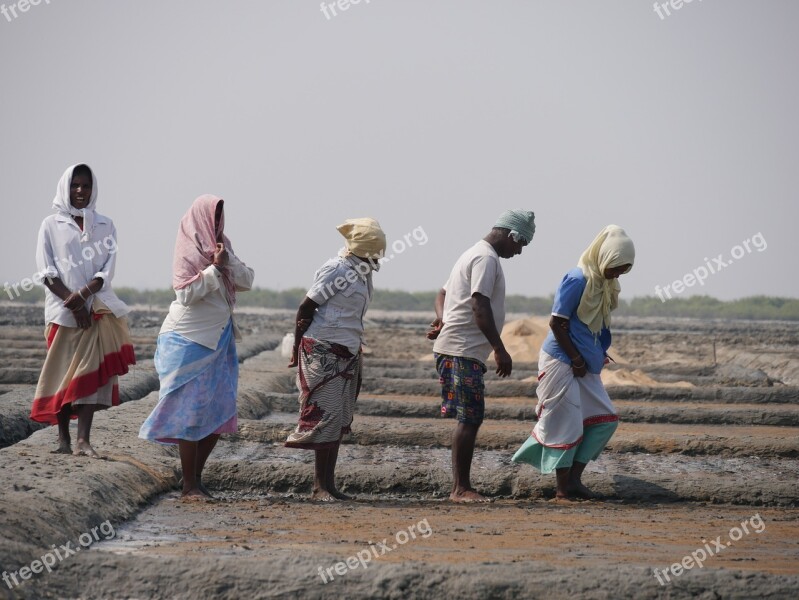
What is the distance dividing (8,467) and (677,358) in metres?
17.3

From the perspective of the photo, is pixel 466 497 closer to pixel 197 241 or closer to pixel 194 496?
pixel 194 496

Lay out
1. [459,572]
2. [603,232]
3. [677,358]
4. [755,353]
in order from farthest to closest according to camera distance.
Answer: [677,358] < [755,353] < [603,232] < [459,572]

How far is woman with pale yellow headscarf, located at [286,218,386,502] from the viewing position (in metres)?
5.60

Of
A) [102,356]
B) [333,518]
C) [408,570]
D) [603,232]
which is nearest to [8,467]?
[102,356]

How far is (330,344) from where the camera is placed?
5.64 m

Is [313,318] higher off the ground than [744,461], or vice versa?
[313,318]

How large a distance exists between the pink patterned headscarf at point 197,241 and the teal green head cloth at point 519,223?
1.52m

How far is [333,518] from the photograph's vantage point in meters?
5.03

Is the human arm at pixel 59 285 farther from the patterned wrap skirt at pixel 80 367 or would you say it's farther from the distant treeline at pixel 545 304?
the distant treeline at pixel 545 304

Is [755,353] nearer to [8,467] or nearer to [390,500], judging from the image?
[390,500]

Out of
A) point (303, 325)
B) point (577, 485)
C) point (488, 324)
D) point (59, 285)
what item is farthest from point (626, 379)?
point (59, 285)

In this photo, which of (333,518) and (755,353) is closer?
(333,518)

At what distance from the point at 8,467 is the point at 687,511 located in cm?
344

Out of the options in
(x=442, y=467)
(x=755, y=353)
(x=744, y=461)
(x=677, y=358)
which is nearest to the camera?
(x=442, y=467)
